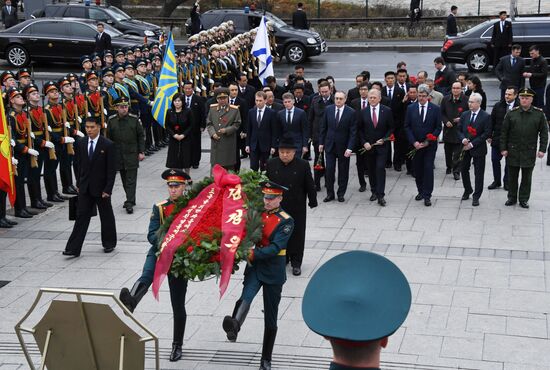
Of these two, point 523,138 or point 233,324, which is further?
point 523,138

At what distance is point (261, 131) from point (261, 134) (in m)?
0.05

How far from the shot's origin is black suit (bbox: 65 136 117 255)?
38.9 feet

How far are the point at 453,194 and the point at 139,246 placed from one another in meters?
5.14

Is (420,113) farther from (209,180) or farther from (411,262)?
(209,180)

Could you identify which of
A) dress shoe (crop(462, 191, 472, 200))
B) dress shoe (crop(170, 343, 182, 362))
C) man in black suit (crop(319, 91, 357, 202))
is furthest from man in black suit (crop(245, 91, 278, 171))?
dress shoe (crop(170, 343, 182, 362))

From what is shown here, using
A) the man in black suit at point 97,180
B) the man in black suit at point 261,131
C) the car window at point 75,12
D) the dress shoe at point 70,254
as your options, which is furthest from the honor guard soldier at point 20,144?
the car window at point 75,12

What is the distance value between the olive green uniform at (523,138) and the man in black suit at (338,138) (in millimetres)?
2221

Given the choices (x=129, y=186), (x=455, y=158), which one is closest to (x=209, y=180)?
(x=129, y=186)

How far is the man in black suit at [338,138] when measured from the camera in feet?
46.2

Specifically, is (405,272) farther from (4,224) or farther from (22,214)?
(22,214)

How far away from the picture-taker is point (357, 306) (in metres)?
3.28

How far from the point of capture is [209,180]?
8.20 meters

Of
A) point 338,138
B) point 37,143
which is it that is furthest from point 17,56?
point 338,138

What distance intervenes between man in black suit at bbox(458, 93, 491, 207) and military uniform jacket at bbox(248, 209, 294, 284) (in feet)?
20.7
